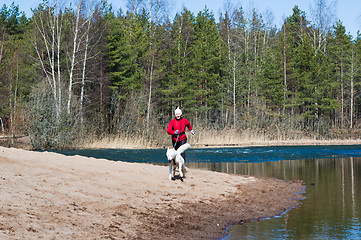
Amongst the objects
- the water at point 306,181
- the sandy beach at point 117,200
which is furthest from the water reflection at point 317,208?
the sandy beach at point 117,200

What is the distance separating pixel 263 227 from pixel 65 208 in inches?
156

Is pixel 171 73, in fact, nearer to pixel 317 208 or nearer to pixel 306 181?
pixel 306 181

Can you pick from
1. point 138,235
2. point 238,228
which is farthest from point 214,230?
point 138,235

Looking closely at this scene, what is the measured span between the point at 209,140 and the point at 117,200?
2557 cm

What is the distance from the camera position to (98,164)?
45.3ft

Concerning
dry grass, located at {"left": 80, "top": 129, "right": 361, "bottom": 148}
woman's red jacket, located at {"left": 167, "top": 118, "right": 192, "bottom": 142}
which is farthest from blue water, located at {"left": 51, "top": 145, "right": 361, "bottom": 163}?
woman's red jacket, located at {"left": 167, "top": 118, "right": 192, "bottom": 142}

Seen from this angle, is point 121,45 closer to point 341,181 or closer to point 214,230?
point 341,181

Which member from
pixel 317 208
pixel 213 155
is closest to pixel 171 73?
pixel 213 155

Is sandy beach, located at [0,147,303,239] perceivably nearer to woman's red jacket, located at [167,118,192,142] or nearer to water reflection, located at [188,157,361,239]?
water reflection, located at [188,157,361,239]

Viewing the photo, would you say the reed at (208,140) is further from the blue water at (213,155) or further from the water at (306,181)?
the water at (306,181)

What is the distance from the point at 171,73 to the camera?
53.9 meters

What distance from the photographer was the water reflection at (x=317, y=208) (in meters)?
8.83

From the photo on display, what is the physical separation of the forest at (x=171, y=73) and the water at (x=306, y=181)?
8.24 m

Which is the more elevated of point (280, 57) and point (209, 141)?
point (280, 57)
